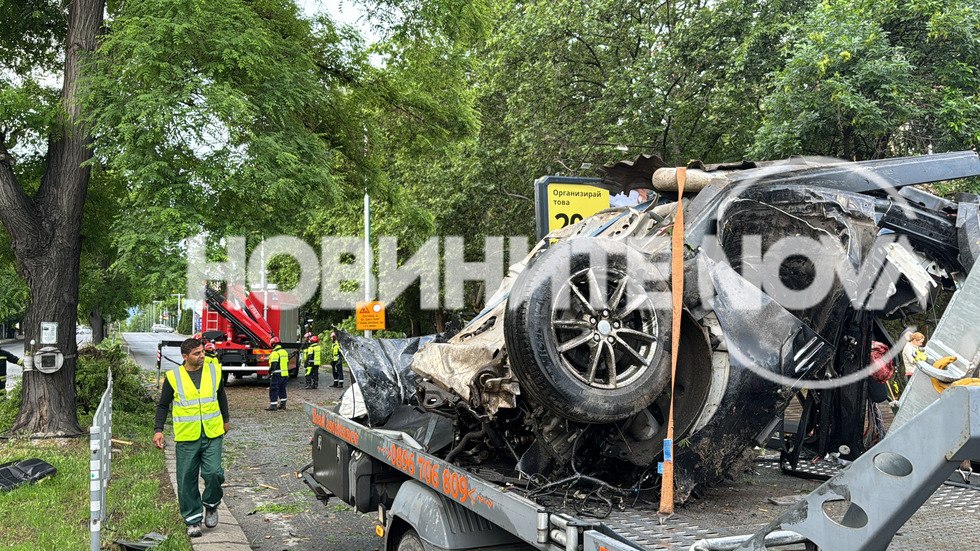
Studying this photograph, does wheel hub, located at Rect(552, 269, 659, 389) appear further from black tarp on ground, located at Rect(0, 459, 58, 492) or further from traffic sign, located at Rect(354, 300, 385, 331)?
traffic sign, located at Rect(354, 300, 385, 331)

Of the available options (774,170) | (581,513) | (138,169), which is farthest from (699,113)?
(581,513)

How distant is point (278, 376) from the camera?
50.9 feet

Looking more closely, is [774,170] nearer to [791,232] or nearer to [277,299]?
[791,232]

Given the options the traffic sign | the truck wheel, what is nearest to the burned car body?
the truck wheel

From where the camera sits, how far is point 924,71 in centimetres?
1180

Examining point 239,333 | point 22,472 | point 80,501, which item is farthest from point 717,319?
point 239,333

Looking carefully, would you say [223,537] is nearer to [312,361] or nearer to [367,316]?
[367,316]

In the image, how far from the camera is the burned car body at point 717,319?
11.0ft

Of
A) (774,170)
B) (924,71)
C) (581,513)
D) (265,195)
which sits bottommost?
(581,513)

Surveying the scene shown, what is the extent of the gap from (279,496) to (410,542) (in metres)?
4.22

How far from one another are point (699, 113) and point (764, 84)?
6.27ft

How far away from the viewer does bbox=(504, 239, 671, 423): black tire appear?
3.30 metres

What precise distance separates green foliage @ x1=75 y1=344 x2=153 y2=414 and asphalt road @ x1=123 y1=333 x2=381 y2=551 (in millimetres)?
1738

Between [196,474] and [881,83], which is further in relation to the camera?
[881,83]
